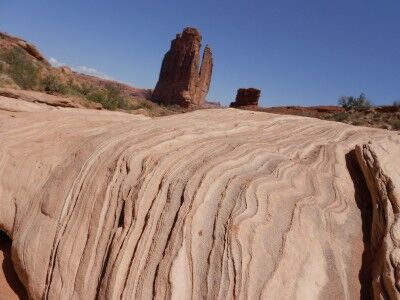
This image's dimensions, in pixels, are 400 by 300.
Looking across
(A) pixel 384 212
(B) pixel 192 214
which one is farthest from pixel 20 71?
(A) pixel 384 212

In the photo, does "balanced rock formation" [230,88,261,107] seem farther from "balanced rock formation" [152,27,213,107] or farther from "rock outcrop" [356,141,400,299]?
"rock outcrop" [356,141,400,299]

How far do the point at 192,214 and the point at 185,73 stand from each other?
165 feet

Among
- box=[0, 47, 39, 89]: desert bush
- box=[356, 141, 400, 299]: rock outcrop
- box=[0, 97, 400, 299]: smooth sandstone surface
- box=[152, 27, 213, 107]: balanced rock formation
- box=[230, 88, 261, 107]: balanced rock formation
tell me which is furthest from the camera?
box=[152, 27, 213, 107]: balanced rock formation

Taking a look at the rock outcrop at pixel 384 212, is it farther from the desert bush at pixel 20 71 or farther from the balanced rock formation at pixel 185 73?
the balanced rock formation at pixel 185 73

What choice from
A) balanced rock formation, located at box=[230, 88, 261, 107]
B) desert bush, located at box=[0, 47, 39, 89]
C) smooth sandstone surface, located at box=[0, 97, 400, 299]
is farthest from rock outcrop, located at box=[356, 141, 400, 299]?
balanced rock formation, located at box=[230, 88, 261, 107]

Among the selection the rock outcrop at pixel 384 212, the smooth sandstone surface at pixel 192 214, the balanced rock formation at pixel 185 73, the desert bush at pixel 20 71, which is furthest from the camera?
the balanced rock formation at pixel 185 73

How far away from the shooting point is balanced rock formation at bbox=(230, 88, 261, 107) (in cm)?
4008

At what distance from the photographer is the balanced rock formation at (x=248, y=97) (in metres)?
40.1

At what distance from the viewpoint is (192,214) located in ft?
8.38

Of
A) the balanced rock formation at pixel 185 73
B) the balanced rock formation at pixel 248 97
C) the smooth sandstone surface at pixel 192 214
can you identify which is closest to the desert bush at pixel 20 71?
the smooth sandstone surface at pixel 192 214

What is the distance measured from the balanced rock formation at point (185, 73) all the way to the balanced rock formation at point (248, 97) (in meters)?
10.7

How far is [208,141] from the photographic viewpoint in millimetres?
3736

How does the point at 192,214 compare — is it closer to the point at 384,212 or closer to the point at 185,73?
the point at 384,212

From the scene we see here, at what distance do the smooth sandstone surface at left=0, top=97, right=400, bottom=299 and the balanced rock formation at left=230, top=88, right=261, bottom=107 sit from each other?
3641 cm
